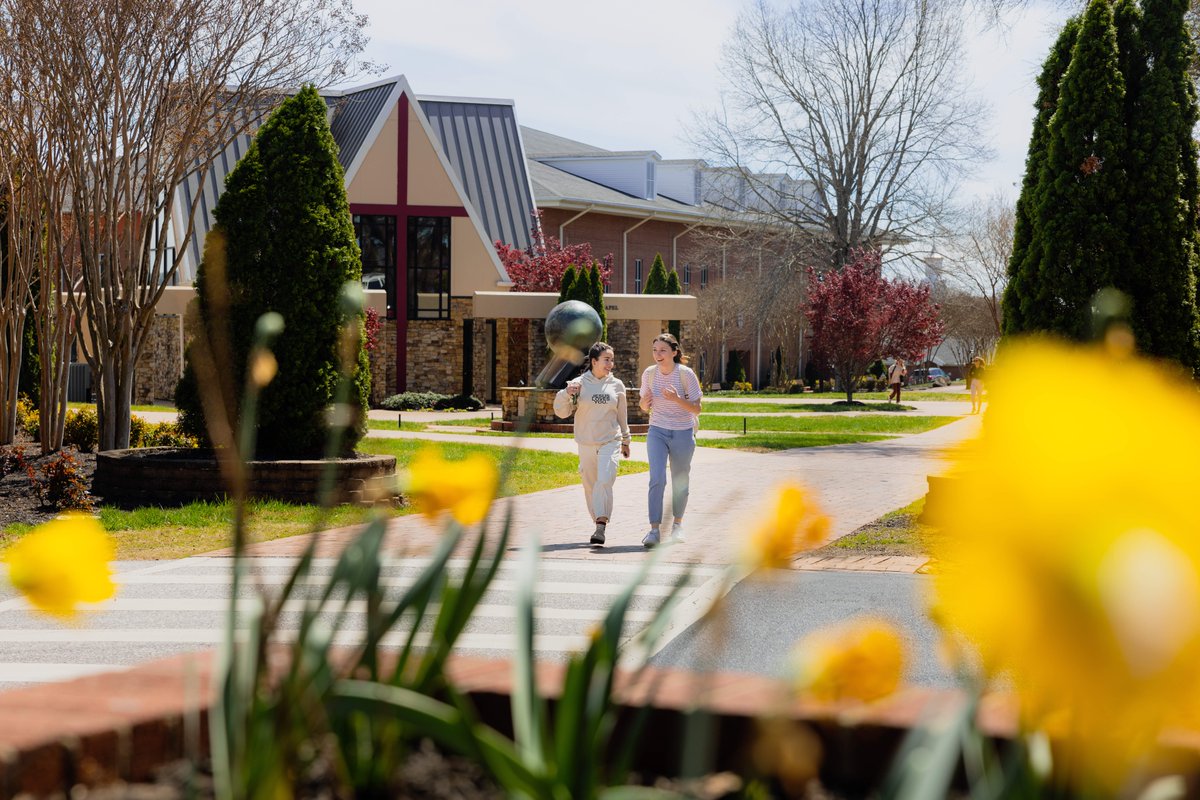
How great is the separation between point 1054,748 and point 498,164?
3941cm

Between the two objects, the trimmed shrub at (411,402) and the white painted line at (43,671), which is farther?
the trimmed shrub at (411,402)

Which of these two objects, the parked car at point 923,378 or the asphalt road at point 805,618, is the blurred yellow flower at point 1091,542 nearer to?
the asphalt road at point 805,618

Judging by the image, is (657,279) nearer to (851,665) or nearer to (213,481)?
(213,481)

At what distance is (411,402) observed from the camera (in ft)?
109

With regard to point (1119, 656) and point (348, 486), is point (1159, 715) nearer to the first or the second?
point (1119, 656)

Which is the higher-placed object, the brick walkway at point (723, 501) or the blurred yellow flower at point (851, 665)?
the blurred yellow flower at point (851, 665)

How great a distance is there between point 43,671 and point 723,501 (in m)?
8.15

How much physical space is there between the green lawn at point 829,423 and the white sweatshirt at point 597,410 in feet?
49.2

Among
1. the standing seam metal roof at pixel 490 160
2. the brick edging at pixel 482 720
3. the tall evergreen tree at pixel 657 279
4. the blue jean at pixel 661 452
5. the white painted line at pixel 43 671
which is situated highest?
the standing seam metal roof at pixel 490 160

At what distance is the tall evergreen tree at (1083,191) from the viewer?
11328 millimetres

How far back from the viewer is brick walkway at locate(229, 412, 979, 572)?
996cm

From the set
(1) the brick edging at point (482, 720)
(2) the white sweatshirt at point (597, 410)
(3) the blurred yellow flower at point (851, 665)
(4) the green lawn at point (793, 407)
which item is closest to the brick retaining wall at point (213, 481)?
(2) the white sweatshirt at point (597, 410)

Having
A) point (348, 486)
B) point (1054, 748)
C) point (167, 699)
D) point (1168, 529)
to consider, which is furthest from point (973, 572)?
point (348, 486)

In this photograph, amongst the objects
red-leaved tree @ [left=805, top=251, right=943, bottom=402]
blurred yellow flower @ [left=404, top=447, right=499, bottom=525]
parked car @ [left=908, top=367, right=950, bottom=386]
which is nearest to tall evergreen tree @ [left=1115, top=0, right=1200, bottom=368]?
blurred yellow flower @ [left=404, top=447, right=499, bottom=525]
